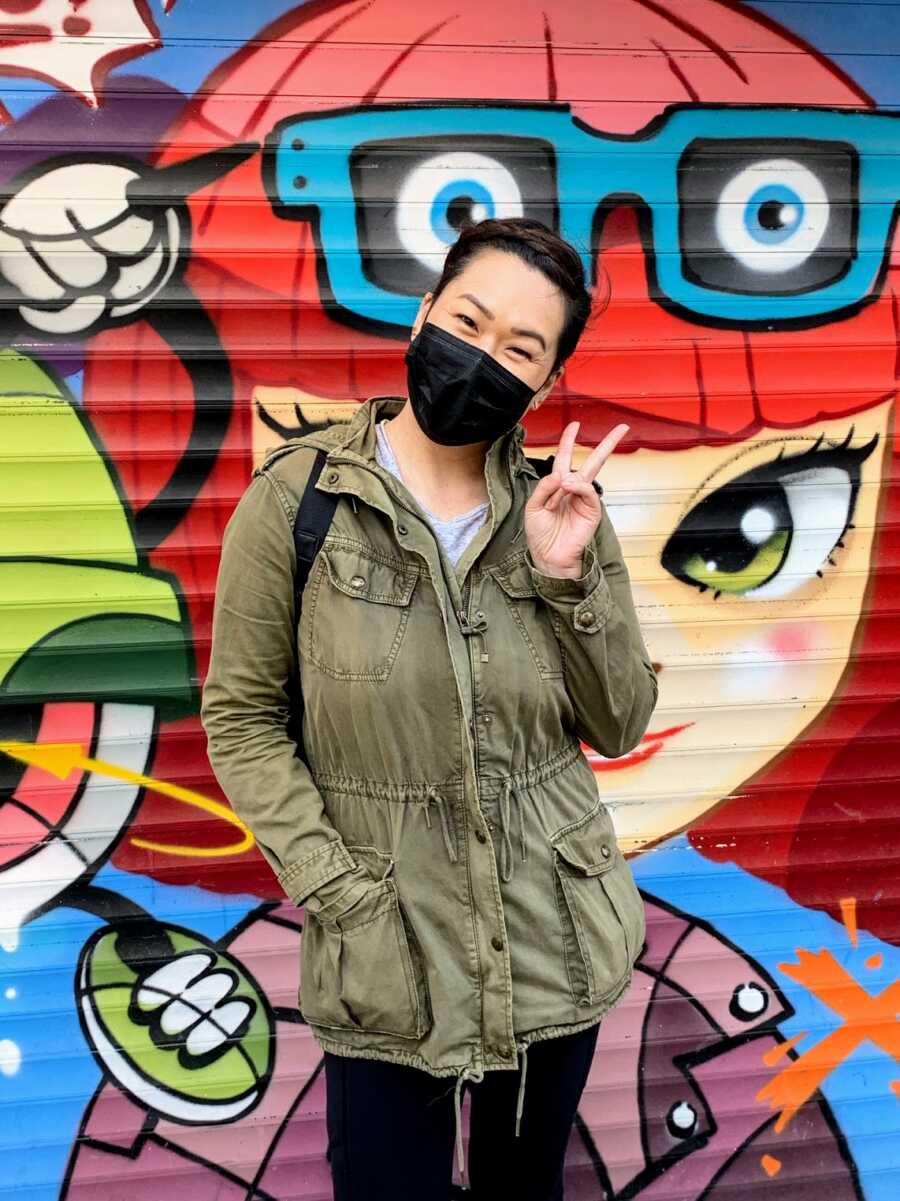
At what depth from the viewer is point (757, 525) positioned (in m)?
3.04

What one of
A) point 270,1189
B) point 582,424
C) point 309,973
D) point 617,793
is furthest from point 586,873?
point 270,1189

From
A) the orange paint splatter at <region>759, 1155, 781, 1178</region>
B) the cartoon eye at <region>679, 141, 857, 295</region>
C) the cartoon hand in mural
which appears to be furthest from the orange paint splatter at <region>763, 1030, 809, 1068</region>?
the cartoon hand in mural

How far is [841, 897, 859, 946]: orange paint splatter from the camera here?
318 cm

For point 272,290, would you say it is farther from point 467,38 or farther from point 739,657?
point 739,657

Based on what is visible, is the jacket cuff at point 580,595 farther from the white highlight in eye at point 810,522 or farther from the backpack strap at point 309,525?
the white highlight in eye at point 810,522

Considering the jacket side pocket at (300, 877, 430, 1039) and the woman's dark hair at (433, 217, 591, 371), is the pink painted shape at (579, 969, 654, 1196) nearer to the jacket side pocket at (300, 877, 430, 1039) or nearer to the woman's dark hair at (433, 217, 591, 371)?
the jacket side pocket at (300, 877, 430, 1039)

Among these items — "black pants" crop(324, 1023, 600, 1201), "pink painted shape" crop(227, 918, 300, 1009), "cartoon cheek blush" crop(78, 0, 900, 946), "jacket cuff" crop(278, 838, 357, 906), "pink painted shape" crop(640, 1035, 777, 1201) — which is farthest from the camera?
"pink painted shape" crop(640, 1035, 777, 1201)

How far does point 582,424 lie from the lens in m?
2.96

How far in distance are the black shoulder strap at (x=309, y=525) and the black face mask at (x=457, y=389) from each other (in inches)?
8.5

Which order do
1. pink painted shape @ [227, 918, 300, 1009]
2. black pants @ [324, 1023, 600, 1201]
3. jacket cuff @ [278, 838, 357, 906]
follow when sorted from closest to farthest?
1. jacket cuff @ [278, 838, 357, 906]
2. black pants @ [324, 1023, 600, 1201]
3. pink painted shape @ [227, 918, 300, 1009]

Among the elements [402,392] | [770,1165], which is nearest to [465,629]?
[402,392]

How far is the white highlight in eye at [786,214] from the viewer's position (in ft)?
9.73

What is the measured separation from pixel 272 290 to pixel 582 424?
33.0 inches

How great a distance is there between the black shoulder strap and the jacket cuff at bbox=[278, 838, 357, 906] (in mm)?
385
